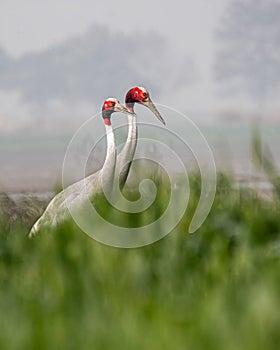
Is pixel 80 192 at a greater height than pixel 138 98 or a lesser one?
lesser

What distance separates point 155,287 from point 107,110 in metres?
2.44

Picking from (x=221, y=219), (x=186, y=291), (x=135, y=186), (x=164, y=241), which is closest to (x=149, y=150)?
(x=135, y=186)

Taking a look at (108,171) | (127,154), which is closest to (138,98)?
(127,154)

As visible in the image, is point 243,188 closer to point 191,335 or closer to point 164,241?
point 164,241

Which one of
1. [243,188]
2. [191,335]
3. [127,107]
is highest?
[127,107]

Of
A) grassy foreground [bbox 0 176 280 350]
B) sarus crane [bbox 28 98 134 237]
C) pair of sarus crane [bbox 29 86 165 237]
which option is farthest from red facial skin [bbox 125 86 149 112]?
grassy foreground [bbox 0 176 280 350]

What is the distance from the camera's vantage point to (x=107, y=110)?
488 cm

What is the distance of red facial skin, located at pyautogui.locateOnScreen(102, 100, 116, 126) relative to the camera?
4859mm

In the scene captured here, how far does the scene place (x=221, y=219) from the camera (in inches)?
135

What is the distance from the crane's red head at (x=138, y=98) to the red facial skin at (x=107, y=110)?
11 centimetres

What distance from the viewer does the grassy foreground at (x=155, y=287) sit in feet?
6.07

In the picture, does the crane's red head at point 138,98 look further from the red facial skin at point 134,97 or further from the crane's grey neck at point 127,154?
the crane's grey neck at point 127,154

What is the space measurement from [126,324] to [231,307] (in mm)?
279

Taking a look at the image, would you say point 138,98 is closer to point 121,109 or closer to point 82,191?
point 121,109
